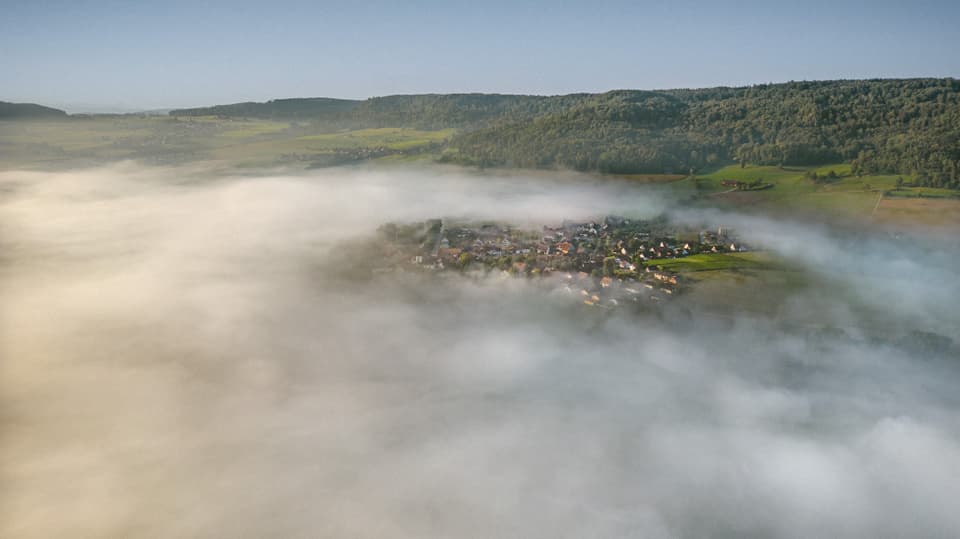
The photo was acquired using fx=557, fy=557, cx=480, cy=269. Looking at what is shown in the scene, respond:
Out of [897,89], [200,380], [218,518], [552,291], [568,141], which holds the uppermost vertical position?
[897,89]

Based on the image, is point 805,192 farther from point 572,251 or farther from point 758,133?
point 572,251

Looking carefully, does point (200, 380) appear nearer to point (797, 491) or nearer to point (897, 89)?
point (797, 491)

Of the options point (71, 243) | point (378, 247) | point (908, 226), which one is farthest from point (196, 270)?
point (908, 226)

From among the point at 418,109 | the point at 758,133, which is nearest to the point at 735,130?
the point at 758,133

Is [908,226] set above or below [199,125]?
below

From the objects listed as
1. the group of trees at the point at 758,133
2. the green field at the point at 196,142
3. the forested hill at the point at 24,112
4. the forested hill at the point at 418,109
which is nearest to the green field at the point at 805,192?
the group of trees at the point at 758,133

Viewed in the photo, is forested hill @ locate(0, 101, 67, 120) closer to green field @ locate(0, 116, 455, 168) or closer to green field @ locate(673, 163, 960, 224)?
green field @ locate(0, 116, 455, 168)

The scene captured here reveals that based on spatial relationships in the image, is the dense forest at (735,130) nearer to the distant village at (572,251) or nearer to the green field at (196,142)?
the green field at (196,142)
